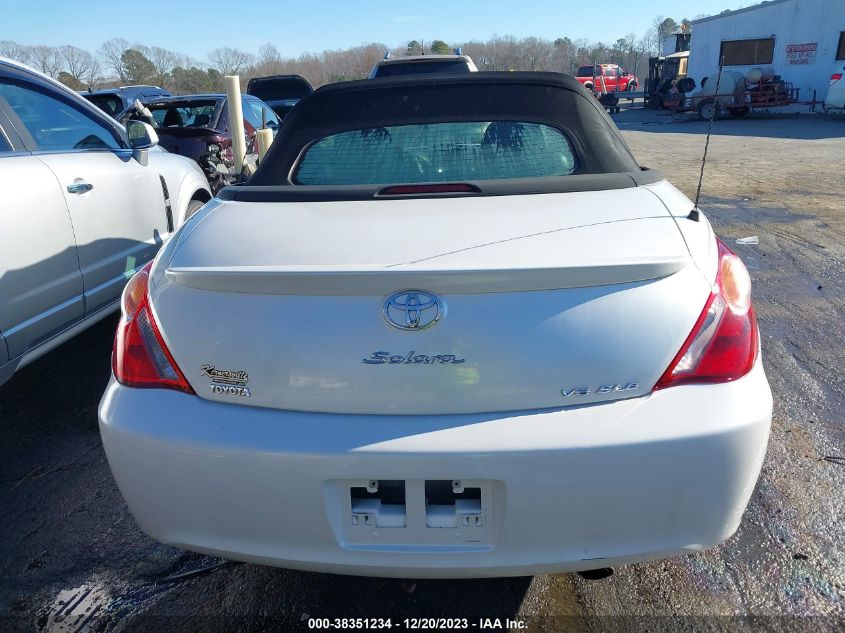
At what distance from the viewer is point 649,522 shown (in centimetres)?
163

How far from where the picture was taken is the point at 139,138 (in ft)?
13.5

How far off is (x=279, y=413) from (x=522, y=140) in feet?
5.08

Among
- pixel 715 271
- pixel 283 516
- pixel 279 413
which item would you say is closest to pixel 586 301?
pixel 715 271

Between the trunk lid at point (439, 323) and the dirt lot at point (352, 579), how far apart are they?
0.84 m

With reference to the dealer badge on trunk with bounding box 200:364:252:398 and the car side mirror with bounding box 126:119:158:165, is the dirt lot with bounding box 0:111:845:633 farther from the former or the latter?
the car side mirror with bounding box 126:119:158:165

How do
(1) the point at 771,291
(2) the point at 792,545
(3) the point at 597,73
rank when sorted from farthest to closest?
(3) the point at 597,73
(1) the point at 771,291
(2) the point at 792,545

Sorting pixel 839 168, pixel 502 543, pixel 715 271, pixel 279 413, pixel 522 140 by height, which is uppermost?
pixel 522 140

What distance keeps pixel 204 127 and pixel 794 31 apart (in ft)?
87.1

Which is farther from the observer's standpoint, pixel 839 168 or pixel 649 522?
pixel 839 168

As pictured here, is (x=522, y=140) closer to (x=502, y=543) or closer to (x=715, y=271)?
(x=715, y=271)

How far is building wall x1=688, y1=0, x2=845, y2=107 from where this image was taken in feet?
78.9

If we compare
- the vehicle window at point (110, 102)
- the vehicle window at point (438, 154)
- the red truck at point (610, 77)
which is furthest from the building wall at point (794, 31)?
the vehicle window at point (438, 154)

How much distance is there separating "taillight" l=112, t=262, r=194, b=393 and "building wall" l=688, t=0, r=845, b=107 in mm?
28718

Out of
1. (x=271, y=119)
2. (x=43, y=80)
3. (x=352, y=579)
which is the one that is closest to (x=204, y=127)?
(x=271, y=119)
